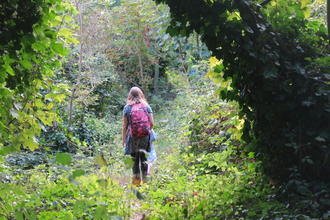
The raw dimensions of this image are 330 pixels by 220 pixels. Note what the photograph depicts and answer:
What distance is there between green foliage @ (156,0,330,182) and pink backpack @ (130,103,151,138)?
3.02 metres

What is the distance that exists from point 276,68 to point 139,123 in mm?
3559

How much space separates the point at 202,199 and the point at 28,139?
2141mm

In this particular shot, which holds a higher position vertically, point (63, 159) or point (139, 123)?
point (63, 159)

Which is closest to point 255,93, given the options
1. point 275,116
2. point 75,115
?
point 275,116

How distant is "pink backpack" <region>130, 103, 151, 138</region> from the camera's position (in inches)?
267

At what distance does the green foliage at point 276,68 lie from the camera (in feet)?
11.7

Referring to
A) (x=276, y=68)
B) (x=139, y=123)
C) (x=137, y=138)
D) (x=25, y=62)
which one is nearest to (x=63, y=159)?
(x=25, y=62)

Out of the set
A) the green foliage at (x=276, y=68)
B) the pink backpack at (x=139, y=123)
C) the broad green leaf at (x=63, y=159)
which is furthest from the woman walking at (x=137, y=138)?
the broad green leaf at (x=63, y=159)

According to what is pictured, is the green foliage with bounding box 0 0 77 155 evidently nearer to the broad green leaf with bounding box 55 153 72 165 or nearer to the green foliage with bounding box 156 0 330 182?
the green foliage with bounding box 156 0 330 182

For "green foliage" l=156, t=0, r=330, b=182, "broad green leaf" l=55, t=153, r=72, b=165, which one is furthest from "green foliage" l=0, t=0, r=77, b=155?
"broad green leaf" l=55, t=153, r=72, b=165

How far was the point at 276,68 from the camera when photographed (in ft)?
12.1

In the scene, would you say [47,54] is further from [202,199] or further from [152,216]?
[202,199]

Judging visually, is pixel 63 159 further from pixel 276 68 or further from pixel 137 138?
pixel 137 138

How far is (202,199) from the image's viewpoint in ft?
14.3
